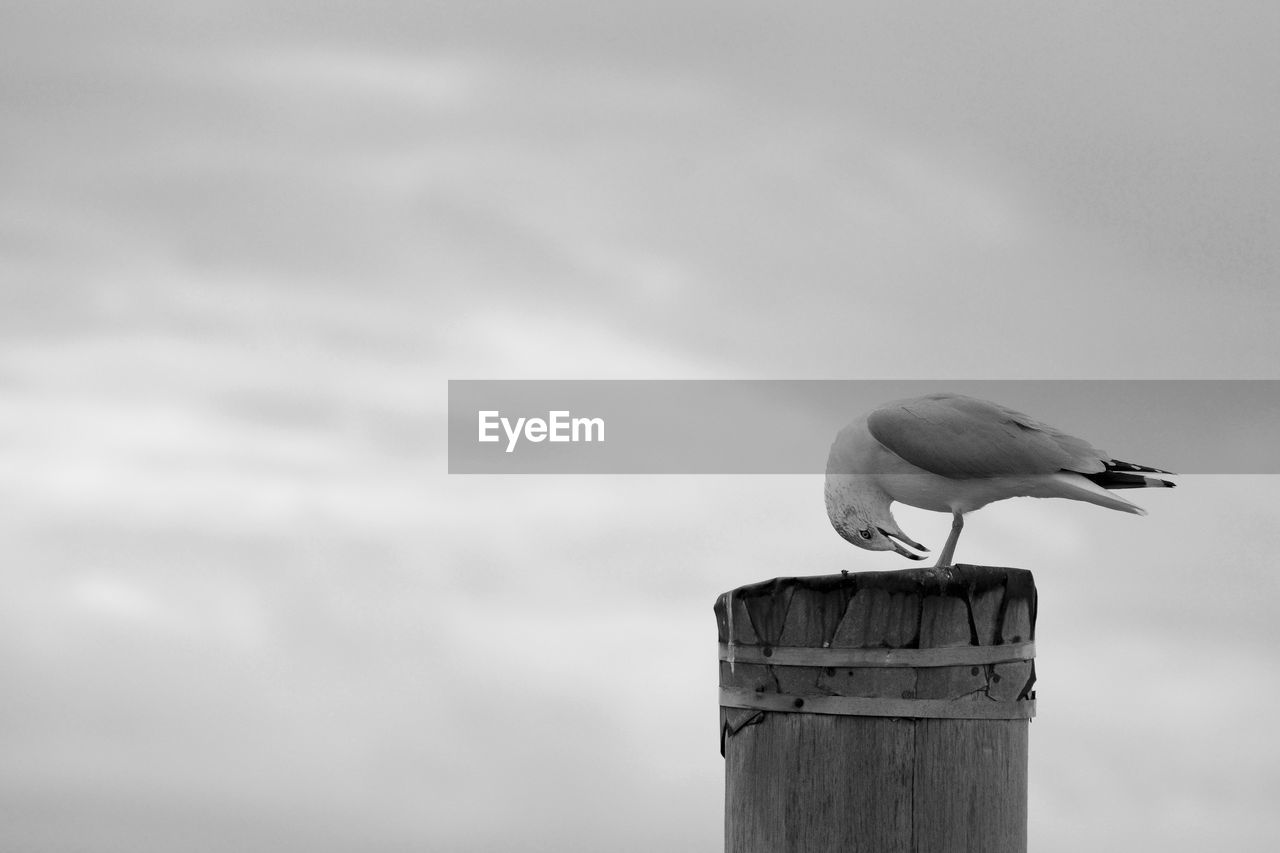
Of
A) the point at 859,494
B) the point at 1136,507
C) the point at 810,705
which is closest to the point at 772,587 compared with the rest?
the point at 810,705

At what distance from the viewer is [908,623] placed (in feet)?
16.3

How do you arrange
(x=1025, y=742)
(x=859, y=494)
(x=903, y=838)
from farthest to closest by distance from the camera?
(x=859, y=494) < (x=1025, y=742) < (x=903, y=838)

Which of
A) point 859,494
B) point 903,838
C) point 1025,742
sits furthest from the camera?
point 859,494

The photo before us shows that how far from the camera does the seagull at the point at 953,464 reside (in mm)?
10977

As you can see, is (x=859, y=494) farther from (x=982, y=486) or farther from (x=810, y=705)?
(x=810, y=705)

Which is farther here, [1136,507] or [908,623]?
[1136,507]

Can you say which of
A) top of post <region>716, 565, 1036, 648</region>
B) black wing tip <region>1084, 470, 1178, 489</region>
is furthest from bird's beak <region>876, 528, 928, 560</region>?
top of post <region>716, 565, 1036, 648</region>

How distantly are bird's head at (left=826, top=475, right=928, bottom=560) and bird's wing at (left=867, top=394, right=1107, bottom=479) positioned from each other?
44cm

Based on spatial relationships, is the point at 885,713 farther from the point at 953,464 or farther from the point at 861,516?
the point at 953,464

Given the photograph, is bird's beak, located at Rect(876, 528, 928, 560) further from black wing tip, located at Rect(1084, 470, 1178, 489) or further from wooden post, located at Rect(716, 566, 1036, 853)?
wooden post, located at Rect(716, 566, 1036, 853)

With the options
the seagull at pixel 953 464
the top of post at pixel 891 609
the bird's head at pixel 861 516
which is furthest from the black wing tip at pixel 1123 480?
the top of post at pixel 891 609

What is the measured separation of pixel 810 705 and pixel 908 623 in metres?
0.46

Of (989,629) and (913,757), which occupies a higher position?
(989,629)

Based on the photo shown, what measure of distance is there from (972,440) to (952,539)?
81cm
